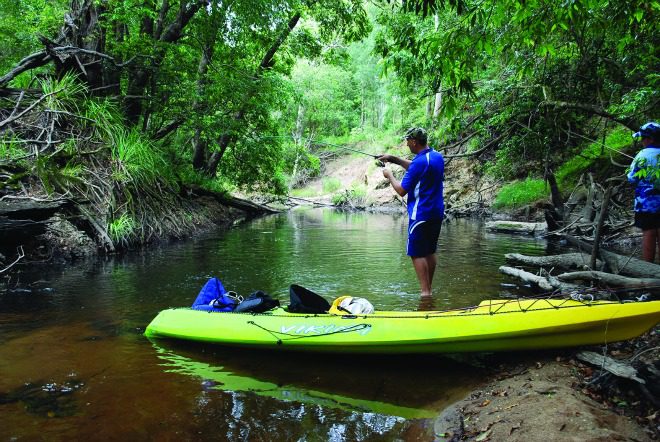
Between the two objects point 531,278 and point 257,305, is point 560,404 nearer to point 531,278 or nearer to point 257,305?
point 257,305

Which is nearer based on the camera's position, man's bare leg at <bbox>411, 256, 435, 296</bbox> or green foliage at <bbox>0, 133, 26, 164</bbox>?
man's bare leg at <bbox>411, 256, 435, 296</bbox>

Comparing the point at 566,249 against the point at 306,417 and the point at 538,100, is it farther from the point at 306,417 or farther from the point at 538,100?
the point at 306,417

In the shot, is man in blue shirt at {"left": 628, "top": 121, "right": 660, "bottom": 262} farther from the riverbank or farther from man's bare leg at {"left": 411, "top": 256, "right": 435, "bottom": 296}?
man's bare leg at {"left": 411, "top": 256, "right": 435, "bottom": 296}

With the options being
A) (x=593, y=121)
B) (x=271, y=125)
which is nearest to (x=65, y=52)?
(x=271, y=125)

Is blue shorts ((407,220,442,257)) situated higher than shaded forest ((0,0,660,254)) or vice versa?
shaded forest ((0,0,660,254))

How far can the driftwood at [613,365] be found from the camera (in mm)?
2205

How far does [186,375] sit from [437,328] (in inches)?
73.8

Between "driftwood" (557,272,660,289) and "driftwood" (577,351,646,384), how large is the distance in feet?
3.32

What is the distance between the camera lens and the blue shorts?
14.5ft

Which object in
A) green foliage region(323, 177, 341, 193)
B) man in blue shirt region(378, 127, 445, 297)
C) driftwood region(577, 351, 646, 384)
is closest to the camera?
driftwood region(577, 351, 646, 384)

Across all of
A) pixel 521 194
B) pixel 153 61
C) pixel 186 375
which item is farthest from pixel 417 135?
pixel 521 194

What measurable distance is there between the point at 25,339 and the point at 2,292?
1.99 meters

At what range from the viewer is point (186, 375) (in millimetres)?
Answer: 3135

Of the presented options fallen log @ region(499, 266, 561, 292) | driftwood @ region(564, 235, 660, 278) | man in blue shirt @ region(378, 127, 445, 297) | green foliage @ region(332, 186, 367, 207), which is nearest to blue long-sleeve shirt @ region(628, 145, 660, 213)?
driftwood @ region(564, 235, 660, 278)
